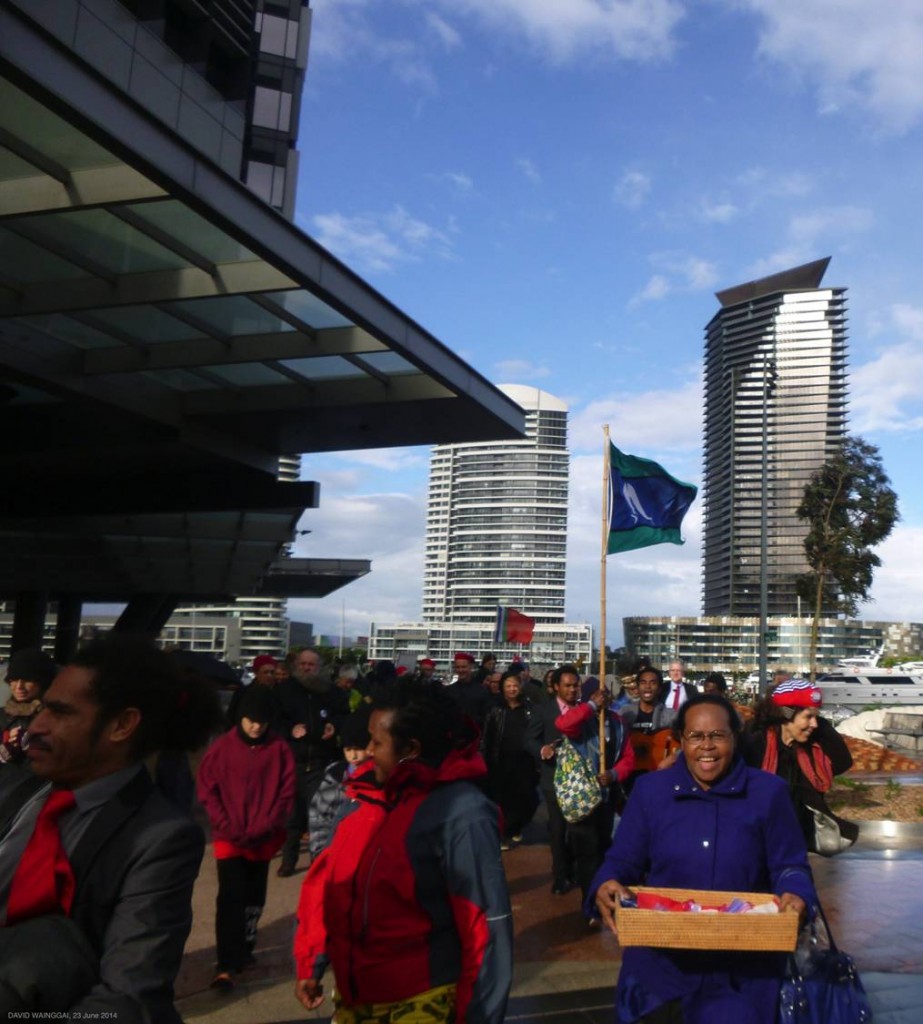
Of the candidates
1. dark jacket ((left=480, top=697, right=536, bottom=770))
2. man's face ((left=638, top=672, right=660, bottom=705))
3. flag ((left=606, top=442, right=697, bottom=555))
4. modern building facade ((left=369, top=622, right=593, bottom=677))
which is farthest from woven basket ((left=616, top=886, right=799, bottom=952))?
modern building facade ((left=369, top=622, right=593, bottom=677))

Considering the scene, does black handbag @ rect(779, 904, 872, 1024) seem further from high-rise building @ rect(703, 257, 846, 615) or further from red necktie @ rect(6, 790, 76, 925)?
high-rise building @ rect(703, 257, 846, 615)

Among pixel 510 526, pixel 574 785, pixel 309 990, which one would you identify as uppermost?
pixel 510 526

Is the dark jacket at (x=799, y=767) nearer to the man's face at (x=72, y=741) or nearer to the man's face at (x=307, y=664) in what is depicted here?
the man's face at (x=72, y=741)

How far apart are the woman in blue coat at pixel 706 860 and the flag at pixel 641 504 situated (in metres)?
5.43

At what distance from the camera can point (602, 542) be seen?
7637mm

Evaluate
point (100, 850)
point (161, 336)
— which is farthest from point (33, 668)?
point (161, 336)

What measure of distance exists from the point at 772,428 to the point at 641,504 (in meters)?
126

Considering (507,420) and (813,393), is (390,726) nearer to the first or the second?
(507,420)

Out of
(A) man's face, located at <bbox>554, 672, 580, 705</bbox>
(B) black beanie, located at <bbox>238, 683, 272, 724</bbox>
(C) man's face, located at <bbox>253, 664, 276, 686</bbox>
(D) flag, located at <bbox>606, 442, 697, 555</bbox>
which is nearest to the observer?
(B) black beanie, located at <bbox>238, 683, 272, 724</bbox>

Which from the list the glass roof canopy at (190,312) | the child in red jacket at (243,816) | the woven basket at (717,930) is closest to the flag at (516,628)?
the glass roof canopy at (190,312)

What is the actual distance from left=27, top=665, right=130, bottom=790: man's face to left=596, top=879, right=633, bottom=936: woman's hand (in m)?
1.59

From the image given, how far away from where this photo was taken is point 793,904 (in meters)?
2.87

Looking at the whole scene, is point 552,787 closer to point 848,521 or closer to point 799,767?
point 799,767

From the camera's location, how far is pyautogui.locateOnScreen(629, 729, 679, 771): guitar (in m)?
8.07
